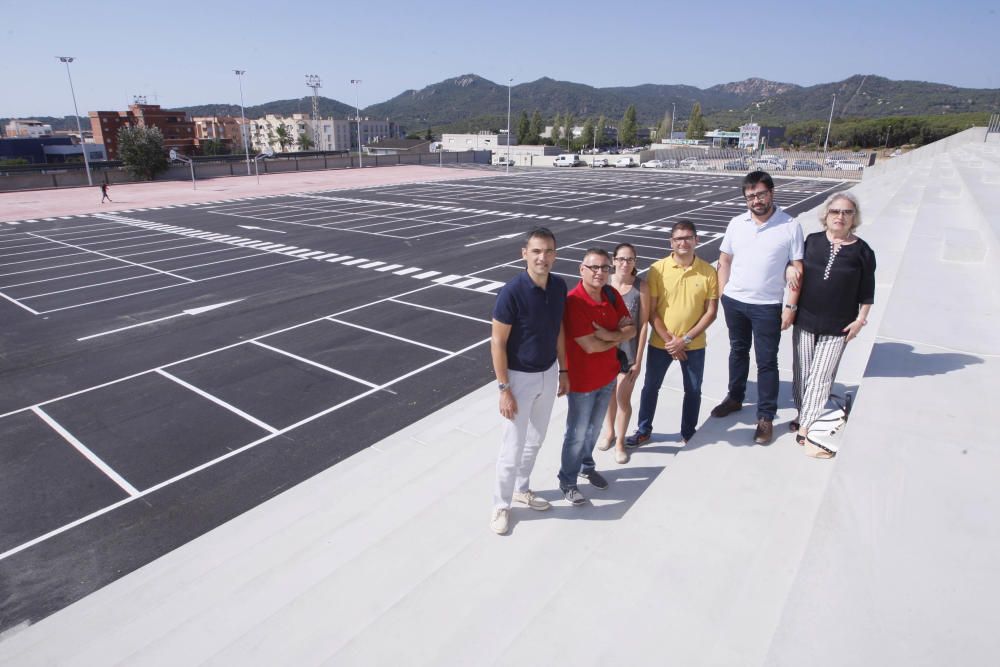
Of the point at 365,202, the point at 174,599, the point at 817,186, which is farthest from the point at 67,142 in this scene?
the point at 174,599

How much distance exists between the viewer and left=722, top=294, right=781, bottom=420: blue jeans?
424 cm

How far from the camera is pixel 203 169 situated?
1898 inches

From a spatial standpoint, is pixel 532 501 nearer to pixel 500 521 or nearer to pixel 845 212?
pixel 500 521

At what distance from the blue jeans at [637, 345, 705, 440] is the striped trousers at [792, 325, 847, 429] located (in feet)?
2.33

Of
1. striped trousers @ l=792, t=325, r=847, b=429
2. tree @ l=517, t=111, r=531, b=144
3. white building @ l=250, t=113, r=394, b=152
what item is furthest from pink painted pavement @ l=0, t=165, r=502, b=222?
white building @ l=250, t=113, r=394, b=152

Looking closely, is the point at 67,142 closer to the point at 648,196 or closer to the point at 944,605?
the point at 648,196

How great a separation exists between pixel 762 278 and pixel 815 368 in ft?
2.49

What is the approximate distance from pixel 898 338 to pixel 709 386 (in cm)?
167

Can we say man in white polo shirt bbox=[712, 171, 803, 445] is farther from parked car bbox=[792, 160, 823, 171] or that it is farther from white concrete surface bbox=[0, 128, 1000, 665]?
parked car bbox=[792, 160, 823, 171]

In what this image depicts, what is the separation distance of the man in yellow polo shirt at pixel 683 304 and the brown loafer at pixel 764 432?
1.90ft

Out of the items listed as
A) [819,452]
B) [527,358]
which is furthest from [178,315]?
[819,452]

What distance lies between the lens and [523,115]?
112m

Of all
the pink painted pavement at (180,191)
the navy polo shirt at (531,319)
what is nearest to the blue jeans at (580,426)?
the navy polo shirt at (531,319)

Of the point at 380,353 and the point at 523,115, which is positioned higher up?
the point at 523,115
